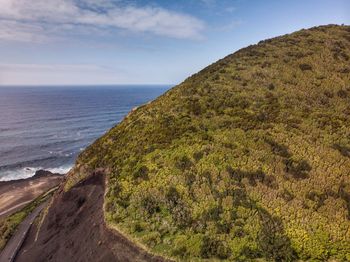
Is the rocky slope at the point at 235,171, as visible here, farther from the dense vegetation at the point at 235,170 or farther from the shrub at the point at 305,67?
the shrub at the point at 305,67

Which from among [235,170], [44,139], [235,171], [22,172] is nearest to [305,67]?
[235,170]

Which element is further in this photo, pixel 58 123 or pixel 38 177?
pixel 58 123

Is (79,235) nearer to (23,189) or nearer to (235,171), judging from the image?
(235,171)

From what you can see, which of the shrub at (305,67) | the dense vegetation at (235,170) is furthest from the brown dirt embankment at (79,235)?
the shrub at (305,67)

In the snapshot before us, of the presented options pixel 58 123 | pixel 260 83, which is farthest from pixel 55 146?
pixel 260 83

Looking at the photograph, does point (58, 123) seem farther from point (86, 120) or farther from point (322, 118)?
point (322, 118)

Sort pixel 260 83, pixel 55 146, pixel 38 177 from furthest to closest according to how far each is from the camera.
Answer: pixel 55 146, pixel 38 177, pixel 260 83
